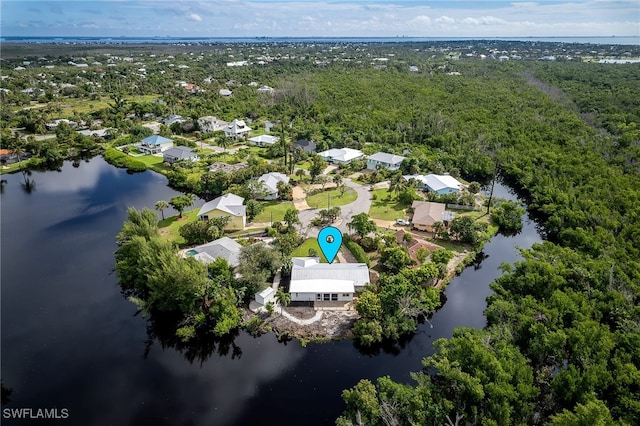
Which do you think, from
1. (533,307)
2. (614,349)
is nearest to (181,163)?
(533,307)

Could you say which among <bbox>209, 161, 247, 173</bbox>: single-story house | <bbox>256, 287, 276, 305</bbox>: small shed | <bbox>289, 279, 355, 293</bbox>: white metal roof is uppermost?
<bbox>209, 161, 247, 173</bbox>: single-story house

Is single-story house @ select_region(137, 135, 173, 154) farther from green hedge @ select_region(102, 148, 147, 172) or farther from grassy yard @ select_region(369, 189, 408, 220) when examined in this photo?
grassy yard @ select_region(369, 189, 408, 220)

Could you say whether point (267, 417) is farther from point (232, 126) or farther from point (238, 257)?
point (232, 126)

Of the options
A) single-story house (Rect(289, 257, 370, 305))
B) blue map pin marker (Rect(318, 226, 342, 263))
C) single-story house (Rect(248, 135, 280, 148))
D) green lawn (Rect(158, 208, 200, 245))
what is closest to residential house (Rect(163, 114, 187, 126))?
single-story house (Rect(248, 135, 280, 148))

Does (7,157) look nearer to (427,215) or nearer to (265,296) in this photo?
(265,296)

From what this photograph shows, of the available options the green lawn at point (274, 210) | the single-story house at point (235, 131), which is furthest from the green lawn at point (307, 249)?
the single-story house at point (235, 131)

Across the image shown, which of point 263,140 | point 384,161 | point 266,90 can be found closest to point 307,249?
point 384,161
